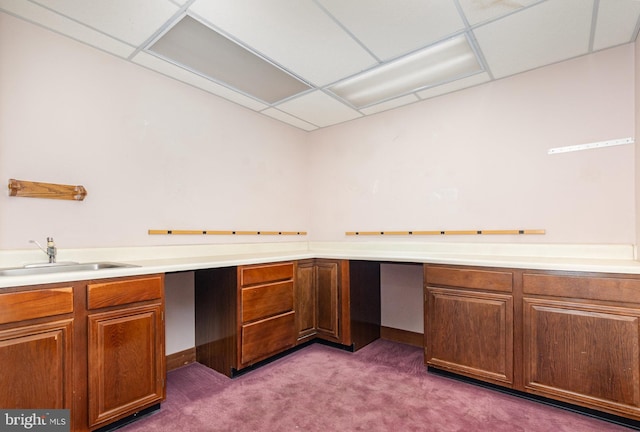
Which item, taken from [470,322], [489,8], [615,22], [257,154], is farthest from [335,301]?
[615,22]

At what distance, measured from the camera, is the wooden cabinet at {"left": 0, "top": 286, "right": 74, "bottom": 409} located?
1495mm

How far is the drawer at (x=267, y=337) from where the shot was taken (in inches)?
101

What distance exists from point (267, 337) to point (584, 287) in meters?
2.30

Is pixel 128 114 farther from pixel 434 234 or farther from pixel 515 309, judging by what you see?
pixel 515 309

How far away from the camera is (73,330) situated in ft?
5.55

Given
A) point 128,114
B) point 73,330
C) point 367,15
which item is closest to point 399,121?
point 367,15

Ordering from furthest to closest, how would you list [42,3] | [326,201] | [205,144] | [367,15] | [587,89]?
[326,201], [205,144], [587,89], [367,15], [42,3]

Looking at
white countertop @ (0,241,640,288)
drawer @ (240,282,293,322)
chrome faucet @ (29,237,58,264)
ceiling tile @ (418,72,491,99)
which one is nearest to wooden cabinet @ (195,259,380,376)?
drawer @ (240,282,293,322)

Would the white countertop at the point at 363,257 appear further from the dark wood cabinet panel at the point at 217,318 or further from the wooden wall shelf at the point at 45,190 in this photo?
the wooden wall shelf at the point at 45,190

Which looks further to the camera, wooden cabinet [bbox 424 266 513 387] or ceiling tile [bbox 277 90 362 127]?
ceiling tile [bbox 277 90 362 127]

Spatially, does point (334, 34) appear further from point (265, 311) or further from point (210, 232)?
point (265, 311)

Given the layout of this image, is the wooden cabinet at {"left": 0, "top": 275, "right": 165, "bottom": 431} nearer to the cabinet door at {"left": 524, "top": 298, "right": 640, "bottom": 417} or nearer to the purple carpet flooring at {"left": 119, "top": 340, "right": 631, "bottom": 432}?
the purple carpet flooring at {"left": 119, "top": 340, "right": 631, "bottom": 432}

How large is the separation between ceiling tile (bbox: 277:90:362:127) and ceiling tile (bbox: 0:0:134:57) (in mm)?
1484

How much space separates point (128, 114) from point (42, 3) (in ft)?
2.61
